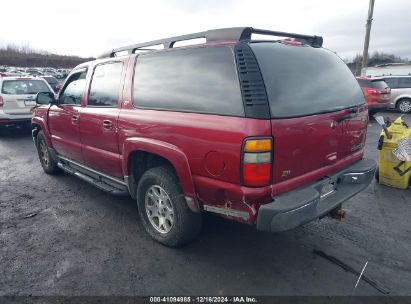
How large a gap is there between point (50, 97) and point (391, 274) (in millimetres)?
5105

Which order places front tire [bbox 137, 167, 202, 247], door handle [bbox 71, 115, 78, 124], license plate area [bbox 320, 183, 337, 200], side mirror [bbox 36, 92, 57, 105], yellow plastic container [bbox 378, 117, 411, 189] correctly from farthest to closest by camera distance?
1. side mirror [bbox 36, 92, 57, 105]
2. yellow plastic container [bbox 378, 117, 411, 189]
3. door handle [bbox 71, 115, 78, 124]
4. front tire [bbox 137, 167, 202, 247]
5. license plate area [bbox 320, 183, 337, 200]

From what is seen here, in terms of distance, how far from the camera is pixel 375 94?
11.9 m

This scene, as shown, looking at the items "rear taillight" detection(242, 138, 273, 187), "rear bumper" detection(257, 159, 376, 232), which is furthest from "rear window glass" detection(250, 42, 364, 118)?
"rear bumper" detection(257, 159, 376, 232)

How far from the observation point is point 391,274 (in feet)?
8.89

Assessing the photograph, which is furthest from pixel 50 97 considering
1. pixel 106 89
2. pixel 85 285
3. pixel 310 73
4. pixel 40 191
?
pixel 310 73

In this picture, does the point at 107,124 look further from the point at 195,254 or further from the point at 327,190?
the point at 327,190

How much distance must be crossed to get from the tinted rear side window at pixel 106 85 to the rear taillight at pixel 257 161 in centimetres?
187

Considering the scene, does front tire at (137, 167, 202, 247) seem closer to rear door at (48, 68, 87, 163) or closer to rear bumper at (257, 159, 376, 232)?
rear bumper at (257, 159, 376, 232)

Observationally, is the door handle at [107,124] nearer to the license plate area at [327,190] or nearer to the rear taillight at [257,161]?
the rear taillight at [257,161]

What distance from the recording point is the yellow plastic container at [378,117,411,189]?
4516 millimetres

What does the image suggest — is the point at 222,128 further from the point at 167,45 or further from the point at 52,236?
the point at 52,236

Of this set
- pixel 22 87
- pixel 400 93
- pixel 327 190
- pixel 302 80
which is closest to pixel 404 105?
pixel 400 93

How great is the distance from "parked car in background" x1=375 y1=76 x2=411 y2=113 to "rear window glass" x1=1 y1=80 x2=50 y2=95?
1388 cm

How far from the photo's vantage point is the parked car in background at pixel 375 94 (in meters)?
12.0
